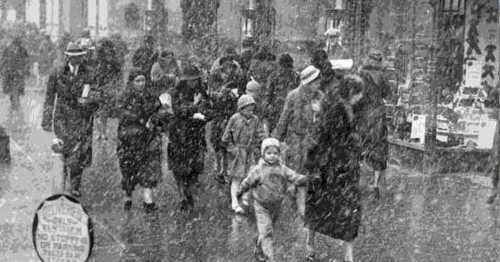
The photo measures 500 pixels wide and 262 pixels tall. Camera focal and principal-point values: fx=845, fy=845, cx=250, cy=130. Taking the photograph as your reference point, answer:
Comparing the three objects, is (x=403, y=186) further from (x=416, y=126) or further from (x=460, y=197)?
(x=416, y=126)

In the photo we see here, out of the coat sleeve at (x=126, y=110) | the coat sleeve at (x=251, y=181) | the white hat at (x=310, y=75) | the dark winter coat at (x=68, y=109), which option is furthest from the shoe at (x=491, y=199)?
the dark winter coat at (x=68, y=109)

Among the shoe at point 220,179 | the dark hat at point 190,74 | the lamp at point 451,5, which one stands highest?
the lamp at point 451,5

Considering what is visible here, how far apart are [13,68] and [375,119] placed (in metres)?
12.4

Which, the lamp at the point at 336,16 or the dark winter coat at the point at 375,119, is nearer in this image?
the dark winter coat at the point at 375,119

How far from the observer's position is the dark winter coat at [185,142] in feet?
31.8

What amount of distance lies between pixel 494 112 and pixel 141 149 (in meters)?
6.24

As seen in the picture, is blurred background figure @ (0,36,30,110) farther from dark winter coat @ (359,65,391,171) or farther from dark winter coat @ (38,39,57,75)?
dark winter coat @ (359,65,391,171)

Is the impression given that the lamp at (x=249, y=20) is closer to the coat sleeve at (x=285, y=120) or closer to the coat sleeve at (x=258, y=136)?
the coat sleeve at (x=258, y=136)

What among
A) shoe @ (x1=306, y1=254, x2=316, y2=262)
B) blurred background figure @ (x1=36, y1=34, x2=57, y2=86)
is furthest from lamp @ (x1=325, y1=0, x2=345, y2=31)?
shoe @ (x1=306, y1=254, x2=316, y2=262)

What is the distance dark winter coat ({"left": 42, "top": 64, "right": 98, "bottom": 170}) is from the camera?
9859 millimetres

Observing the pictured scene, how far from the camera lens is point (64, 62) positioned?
33.2ft

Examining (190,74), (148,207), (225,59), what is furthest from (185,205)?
(225,59)

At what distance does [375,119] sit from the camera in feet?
34.8

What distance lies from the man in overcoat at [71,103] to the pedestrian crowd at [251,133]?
12 millimetres
